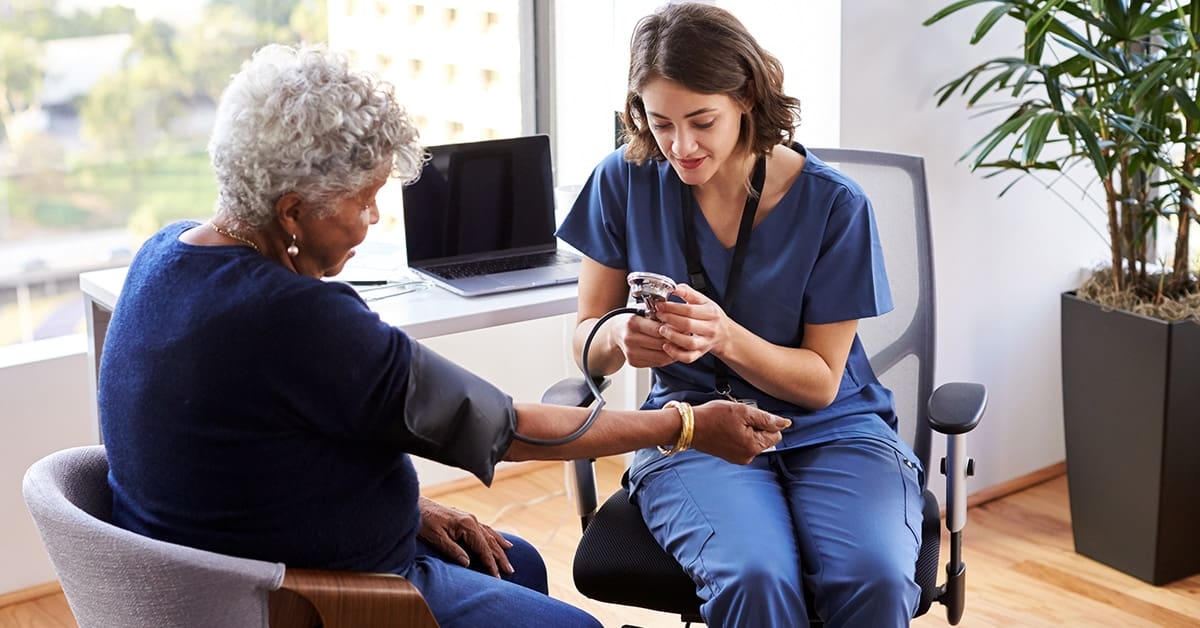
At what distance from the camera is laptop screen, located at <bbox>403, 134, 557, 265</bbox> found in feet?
8.53

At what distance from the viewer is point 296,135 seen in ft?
4.61

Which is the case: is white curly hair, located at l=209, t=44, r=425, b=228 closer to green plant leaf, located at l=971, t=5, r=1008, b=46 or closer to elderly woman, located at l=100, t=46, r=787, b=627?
elderly woman, located at l=100, t=46, r=787, b=627

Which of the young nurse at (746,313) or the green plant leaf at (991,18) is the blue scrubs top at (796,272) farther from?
the green plant leaf at (991,18)

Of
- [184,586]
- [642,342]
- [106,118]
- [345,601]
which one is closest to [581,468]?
[642,342]

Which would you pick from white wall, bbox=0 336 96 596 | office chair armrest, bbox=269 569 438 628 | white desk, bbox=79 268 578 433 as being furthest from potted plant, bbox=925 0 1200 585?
white wall, bbox=0 336 96 596

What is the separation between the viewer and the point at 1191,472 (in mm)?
2801

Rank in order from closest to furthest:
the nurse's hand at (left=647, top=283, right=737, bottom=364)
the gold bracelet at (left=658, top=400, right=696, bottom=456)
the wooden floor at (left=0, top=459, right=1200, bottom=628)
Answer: the gold bracelet at (left=658, top=400, right=696, bottom=456)
the nurse's hand at (left=647, top=283, right=737, bottom=364)
the wooden floor at (left=0, top=459, right=1200, bottom=628)

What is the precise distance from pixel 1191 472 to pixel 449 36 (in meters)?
1.99

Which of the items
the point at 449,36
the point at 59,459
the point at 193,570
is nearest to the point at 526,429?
the point at 193,570

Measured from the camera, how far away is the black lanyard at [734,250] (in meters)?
1.99

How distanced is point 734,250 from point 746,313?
96 millimetres

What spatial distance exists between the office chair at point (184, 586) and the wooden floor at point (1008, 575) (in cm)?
132

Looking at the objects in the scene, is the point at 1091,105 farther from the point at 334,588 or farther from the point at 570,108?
the point at 334,588

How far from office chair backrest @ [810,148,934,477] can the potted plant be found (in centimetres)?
48
